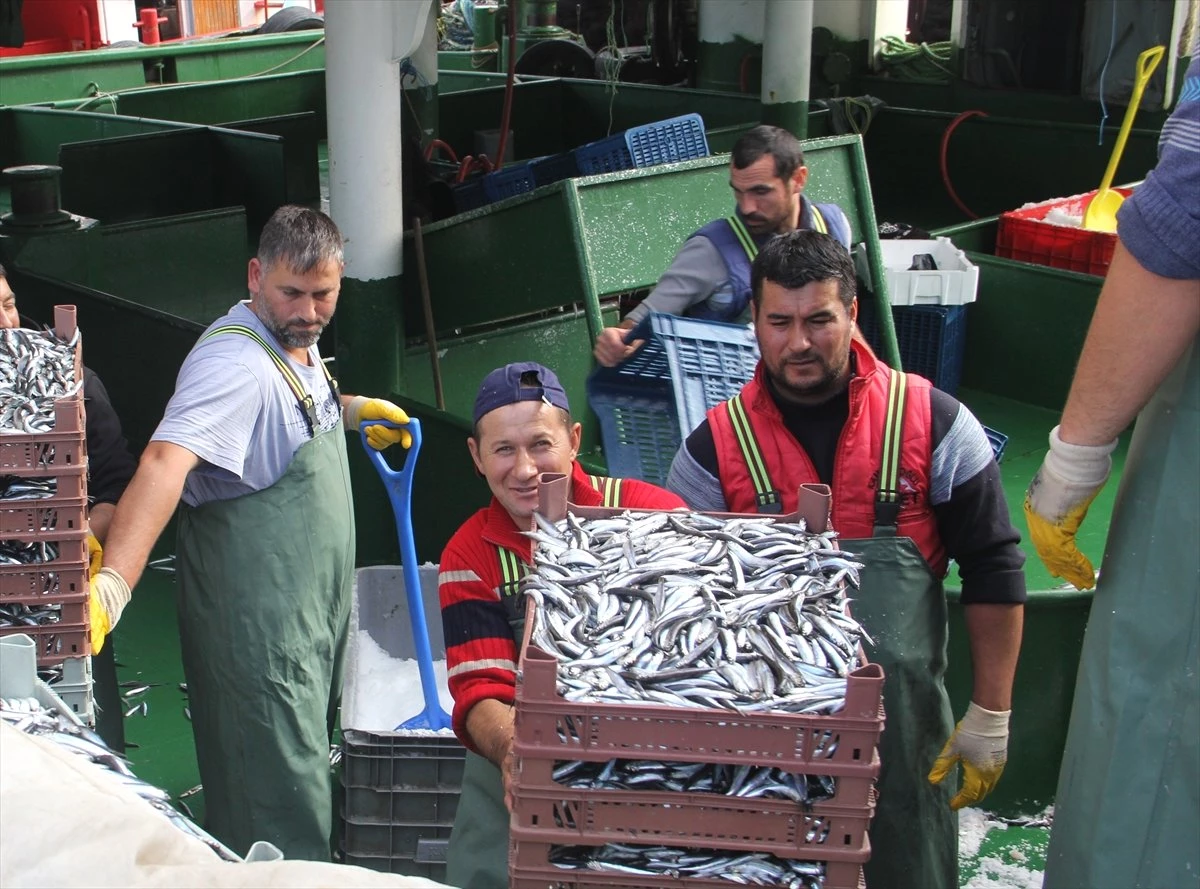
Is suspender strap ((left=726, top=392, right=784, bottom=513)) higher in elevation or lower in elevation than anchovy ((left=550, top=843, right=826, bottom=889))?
higher

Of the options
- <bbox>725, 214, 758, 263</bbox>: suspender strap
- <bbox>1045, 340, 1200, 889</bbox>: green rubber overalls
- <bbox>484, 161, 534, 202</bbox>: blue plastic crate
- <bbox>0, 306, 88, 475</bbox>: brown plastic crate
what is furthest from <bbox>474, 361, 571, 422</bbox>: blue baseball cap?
<bbox>484, 161, 534, 202</bbox>: blue plastic crate

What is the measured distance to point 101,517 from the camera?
4.41 m

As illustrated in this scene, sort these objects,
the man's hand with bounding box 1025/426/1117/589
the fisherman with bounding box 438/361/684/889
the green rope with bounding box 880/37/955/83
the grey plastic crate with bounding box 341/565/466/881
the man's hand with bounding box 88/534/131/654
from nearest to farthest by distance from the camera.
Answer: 1. the man's hand with bounding box 1025/426/1117/589
2. the fisherman with bounding box 438/361/684/889
3. the man's hand with bounding box 88/534/131/654
4. the grey plastic crate with bounding box 341/565/466/881
5. the green rope with bounding box 880/37/955/83

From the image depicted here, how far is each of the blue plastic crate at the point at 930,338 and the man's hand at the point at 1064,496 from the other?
15.4 ft

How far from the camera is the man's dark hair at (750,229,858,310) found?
10.7 feet

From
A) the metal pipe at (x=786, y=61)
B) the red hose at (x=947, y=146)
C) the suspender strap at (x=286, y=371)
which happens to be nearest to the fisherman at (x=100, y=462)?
the suspender strap at (x=286, y=371)

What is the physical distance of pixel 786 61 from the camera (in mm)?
10906

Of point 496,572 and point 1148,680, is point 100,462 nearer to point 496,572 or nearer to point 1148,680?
point 496,572

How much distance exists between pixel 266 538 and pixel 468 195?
15.4 feet

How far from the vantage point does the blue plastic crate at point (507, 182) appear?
27.4 ft

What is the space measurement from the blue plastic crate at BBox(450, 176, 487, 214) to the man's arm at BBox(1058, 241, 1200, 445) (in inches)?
247

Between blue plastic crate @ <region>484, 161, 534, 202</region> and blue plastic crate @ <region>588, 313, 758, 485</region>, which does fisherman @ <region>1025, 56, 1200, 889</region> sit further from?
blue plastic crate @ <region>484, 161, 534, 202</region>

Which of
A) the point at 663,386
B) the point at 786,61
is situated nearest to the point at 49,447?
the point at 663,386

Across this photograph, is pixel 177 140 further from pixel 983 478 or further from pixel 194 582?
pixel 983 478
